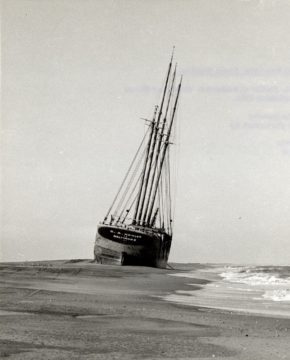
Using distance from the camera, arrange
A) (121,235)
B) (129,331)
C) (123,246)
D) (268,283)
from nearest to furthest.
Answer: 1. (129,331)
2. (268,283)
3. (123,246)
4. (121,235)

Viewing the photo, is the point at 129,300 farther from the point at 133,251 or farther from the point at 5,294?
the point at 133,251

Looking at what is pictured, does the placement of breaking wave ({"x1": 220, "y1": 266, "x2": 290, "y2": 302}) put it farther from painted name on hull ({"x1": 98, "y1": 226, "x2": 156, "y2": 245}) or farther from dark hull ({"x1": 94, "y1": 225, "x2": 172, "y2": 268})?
painted name on hull ({"x1": 98, "y1": 226, "x2": 156, "y2": 245})

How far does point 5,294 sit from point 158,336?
8.26m

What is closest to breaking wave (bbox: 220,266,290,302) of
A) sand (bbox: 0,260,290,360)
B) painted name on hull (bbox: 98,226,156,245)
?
sand (bbox: 0,260,290,360)

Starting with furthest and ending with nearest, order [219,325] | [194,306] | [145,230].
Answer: [145,230], [194,306], [219,325]

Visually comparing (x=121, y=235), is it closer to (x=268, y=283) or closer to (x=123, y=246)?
(x=123, y=246)

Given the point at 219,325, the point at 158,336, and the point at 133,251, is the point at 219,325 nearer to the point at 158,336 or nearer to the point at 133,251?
the point at 158,336

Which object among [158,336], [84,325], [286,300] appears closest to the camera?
[158,336]

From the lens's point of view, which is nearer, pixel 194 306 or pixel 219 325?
pixel 219 325

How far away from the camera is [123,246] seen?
5491cm

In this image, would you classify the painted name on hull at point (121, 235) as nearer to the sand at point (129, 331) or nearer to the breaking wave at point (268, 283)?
the breaking wave at point (268, 283)

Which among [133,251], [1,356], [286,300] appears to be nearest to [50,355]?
[1,356]

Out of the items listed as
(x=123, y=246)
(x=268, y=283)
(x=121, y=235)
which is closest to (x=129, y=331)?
(x=268, y=283)

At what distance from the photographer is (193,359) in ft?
31.4
